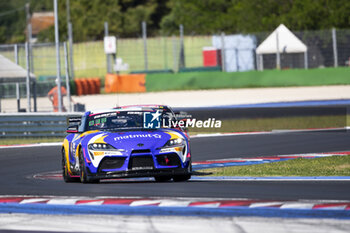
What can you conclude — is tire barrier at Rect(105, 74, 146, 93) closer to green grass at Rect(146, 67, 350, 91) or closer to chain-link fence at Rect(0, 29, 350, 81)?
green grass at Rect(146, 67, 350, 91)

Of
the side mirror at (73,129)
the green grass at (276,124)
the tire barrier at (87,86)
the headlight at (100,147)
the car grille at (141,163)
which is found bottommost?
the green grass at (276,124)

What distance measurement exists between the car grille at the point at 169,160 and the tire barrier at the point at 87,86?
116ft

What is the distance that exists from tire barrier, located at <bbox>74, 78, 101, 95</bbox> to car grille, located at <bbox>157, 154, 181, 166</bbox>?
35210 mm

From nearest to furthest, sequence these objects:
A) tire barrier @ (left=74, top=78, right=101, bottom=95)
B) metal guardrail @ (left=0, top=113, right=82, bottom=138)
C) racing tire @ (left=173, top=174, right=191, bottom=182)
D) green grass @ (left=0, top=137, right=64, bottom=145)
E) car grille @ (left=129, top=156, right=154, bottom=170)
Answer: car grille @ (left=129, top=156, right=154, bottom=170) → racing tire @ (left=173, top=174, right=191, bottom=182) → green grass @ (left=0, top=137, right=64, bottom=145) → metal guardrail @ (left=0, top=113, right=82, bottom=138) → tire barrier @ (left=74, top=78, right=101, bottom=95)

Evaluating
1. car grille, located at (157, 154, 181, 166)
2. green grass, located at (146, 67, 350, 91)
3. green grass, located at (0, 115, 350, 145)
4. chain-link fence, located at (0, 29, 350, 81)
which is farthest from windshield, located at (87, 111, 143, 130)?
green grass, located at (146, 67, 350, 91)

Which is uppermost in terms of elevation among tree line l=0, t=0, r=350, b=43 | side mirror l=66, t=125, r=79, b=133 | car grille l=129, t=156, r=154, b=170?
tree line l=0, t=0, r=350, b=43

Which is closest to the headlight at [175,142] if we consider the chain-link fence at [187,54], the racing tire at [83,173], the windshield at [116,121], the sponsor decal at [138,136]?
the sponsor decal at [138,136]

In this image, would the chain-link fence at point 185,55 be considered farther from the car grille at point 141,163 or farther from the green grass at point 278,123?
the car grille at point 141,163

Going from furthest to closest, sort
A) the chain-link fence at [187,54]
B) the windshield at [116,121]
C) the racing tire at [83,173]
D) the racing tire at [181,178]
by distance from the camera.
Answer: the chain-link fence at [187,54], the windshield at [116,121], the racing tire at [181,178], the racing tire at [83,173]

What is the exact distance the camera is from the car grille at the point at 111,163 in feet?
38.0

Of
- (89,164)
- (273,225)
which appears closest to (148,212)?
(273,225)

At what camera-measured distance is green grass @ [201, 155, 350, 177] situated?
13.1m

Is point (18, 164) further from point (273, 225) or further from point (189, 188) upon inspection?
point (273, 225)

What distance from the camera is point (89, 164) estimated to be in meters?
11.8
